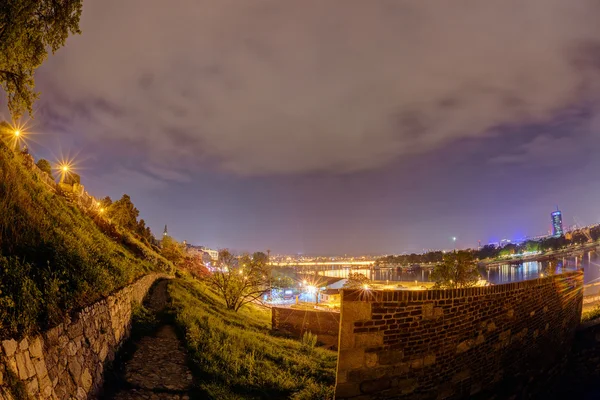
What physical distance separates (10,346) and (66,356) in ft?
4.45

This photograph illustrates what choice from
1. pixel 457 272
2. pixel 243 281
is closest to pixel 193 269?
pixel 243 281

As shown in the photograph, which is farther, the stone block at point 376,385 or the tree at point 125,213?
the tree at point 125,213

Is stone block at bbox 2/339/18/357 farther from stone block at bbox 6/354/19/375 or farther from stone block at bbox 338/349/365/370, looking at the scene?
stone block at bbox 338/349/365/370

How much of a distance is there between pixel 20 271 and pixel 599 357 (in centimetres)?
1797

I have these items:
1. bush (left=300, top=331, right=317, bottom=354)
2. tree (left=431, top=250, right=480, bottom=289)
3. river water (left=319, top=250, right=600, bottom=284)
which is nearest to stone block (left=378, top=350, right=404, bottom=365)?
bush (left=300, top=331, right=317, bottom=354)

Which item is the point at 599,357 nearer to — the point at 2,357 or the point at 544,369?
the point at 544,369

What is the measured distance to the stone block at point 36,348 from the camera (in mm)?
3943

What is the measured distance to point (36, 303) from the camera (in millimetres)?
4457

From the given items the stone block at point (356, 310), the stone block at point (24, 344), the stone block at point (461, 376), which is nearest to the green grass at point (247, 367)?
the stone block at point (461, 376)

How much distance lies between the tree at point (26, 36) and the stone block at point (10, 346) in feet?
33.4

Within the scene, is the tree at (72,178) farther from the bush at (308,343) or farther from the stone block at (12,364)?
the stone block at (12,364)

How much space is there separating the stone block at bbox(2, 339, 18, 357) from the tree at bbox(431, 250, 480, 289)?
37414 millimetres

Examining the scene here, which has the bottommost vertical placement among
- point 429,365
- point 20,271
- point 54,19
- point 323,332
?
point 323,332

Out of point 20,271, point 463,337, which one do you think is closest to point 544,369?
point 463,337
